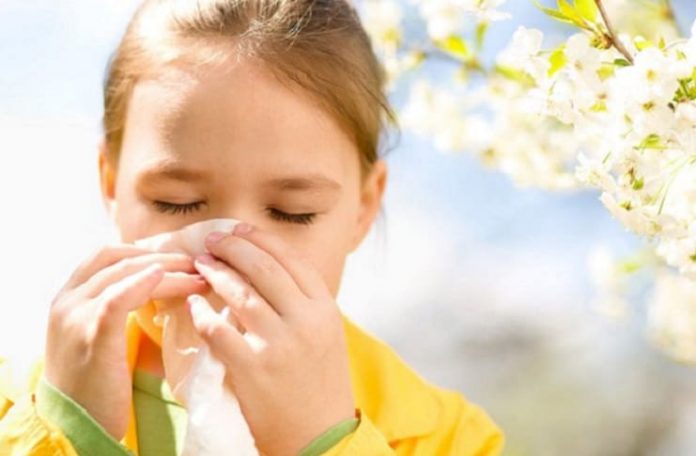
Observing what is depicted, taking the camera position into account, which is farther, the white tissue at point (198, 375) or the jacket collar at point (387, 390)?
the jacket collar at point (387, 390)

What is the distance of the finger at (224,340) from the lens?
121 cm

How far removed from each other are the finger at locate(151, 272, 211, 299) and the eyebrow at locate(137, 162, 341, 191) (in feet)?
0.33

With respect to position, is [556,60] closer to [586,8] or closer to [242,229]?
[586,8]

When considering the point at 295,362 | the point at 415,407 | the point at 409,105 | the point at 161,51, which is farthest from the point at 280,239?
the point at 409,105

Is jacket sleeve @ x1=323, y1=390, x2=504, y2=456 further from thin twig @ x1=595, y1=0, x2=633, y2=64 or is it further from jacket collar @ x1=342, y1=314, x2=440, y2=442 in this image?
thin twig @ x1=595, y1=0, x2=633, y2=64

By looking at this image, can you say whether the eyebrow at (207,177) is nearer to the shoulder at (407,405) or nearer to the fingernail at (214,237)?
the fingernail at (214,237)

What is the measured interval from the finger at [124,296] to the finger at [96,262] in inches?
2.2

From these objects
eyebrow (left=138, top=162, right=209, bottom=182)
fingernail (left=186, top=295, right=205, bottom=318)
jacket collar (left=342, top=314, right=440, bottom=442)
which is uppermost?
eyebrow (left=138, top=162, right=209, bottom=182)

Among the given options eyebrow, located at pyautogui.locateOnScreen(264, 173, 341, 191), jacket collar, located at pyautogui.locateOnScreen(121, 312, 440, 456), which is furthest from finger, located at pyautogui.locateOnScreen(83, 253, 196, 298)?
jacket collar, located at pyautogui.locateOnScreen(121, 312, 440, 456)

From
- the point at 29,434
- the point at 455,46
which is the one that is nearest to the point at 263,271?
the point at 29,434

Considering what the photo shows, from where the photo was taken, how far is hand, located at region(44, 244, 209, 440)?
1227mm

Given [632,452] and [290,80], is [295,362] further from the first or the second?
[632,452]

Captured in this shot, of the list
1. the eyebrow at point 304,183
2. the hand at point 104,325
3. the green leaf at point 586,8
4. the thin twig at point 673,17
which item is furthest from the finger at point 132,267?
the thin twig at point 673,17

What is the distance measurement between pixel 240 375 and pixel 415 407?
1.43ft
